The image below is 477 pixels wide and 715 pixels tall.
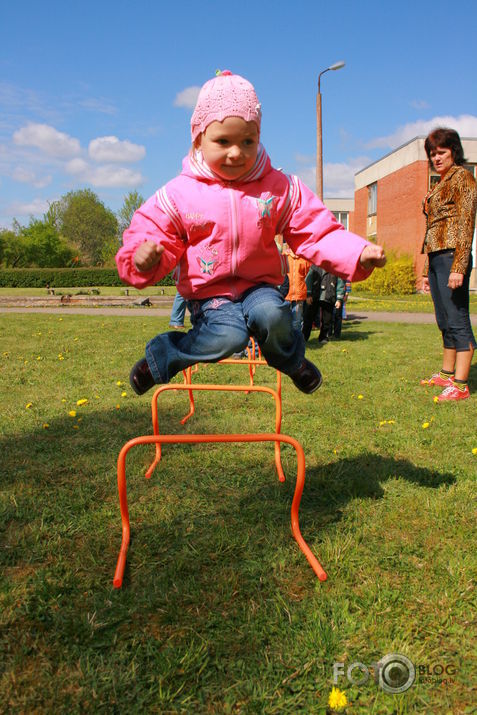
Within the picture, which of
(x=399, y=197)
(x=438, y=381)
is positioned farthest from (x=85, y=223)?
(x=438, y=381)

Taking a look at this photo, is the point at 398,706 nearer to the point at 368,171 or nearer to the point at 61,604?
the point at 61,604

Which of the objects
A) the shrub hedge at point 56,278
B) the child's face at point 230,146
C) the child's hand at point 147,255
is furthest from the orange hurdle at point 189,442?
the shrub hedge at point 56,278

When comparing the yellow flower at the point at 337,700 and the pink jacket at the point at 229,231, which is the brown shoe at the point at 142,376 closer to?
the pink jacket at the point at 229,231

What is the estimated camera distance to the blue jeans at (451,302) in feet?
17.8

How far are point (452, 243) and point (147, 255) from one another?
3932 mm

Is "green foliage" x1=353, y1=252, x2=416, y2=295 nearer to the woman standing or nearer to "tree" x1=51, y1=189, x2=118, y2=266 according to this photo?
the woman standing

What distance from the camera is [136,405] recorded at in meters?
5.34

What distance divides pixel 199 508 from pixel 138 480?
0.56 metres

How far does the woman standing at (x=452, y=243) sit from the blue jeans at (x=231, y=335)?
3258 millimetres

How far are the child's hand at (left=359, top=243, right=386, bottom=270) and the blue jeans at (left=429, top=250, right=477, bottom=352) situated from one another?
3339 millimetres

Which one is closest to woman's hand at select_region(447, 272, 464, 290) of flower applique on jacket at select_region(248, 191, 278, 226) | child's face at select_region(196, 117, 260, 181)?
flower applique on jacket at select_region(248, 191, 278, 226)

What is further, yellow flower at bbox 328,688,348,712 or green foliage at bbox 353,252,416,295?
green foliage at bbox 353,252,416,295

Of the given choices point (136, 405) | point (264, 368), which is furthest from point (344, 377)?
point (136, 405)

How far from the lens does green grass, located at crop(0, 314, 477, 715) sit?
1839 mm
